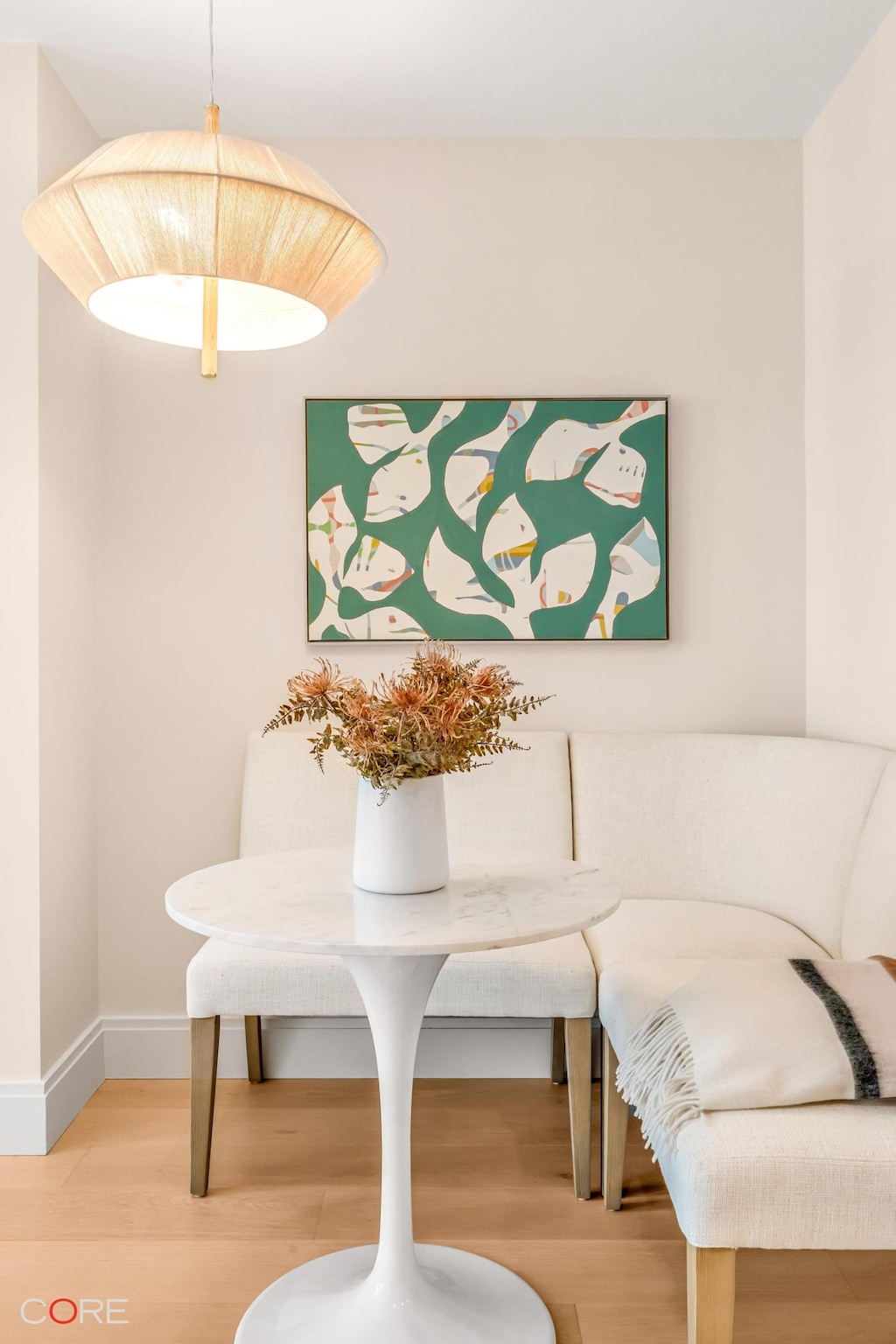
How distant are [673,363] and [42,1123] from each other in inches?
99.6

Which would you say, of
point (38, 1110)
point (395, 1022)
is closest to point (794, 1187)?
point (395, 1022)

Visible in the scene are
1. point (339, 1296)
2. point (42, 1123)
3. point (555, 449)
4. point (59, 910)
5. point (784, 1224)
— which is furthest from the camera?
point (555, 449)

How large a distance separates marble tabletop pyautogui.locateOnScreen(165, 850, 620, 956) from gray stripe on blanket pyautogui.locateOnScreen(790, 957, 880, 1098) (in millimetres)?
358

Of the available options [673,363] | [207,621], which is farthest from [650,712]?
[207,621]

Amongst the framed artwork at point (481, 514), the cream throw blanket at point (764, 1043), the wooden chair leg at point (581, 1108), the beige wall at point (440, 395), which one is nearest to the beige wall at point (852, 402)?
the beige wall at point (440, 395)

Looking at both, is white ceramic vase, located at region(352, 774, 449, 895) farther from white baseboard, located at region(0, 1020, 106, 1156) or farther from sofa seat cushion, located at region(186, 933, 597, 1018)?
white baseboard, located at region(0, 1020, 106, 1156)

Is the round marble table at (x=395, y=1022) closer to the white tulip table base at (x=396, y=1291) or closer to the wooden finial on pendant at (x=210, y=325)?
the white tulip table base at (x=396, y=1291)

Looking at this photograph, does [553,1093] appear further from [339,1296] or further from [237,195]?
[237,195]

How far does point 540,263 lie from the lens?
276cm

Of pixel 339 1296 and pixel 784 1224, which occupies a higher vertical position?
pixel 784 1224

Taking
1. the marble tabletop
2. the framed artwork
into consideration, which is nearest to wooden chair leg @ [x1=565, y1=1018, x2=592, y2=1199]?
the marble tabletop

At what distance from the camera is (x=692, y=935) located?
7.27 ft

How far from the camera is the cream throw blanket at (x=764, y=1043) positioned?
1.45 metres

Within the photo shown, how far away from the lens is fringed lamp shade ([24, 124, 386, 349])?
4.60ft
